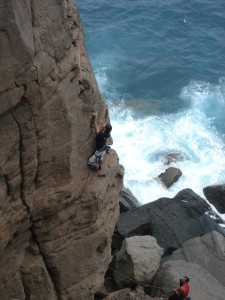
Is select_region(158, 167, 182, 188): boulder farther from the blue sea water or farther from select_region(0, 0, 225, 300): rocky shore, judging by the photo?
select_region(0, 0, 225, 300): rocky shore

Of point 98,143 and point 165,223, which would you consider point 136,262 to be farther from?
point 98,143

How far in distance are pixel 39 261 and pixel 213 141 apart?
78.6 feet

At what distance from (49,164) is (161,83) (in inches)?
1178

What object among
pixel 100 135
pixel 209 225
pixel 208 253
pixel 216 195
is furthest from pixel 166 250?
pixel 100 135

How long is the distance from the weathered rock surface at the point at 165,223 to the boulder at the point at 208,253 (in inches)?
50.3

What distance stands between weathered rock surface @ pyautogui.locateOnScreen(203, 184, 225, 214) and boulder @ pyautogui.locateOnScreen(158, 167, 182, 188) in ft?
6.91

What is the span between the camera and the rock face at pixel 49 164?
40.4ft

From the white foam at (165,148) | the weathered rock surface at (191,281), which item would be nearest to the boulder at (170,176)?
the white foam at (165,148)

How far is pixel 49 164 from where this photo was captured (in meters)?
14.2

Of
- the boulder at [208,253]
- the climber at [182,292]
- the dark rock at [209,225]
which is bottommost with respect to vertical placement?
the dark rock at [209,225]

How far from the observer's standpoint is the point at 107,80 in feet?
140

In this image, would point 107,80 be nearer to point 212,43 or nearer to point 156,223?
point 212,43

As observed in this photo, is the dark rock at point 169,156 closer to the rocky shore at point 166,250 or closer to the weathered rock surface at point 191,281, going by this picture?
the rocky shore at point 166,250

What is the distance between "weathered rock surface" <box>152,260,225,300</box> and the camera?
19719mm
